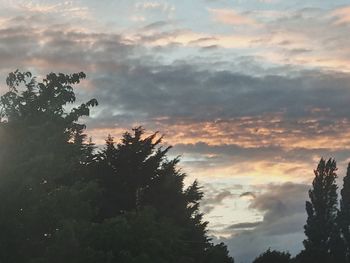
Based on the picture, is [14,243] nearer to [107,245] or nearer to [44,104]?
[107,245]

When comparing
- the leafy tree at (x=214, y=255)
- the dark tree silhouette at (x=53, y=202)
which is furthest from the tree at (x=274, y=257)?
the dark tree silhouette at (x=53, y=202)

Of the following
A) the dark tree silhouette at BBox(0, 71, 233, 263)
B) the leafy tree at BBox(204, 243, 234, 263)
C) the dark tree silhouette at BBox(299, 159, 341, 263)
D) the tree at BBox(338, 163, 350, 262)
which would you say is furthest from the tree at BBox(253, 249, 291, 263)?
the dark tree silhouette at BBox(0, 71, 233, 263)

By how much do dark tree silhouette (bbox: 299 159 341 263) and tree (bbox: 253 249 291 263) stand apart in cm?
185

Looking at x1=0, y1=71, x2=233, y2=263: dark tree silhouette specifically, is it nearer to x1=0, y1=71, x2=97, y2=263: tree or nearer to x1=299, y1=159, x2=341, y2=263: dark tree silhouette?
x1=0, y1=71, x2=97, y2=263: tree

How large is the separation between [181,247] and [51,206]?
12.6 metres

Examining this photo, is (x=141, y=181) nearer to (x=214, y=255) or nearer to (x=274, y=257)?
(x=214, y=255)

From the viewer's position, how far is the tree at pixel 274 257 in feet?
225

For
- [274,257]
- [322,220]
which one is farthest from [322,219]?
[274,257]

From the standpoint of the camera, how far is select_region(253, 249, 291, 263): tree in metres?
68.6

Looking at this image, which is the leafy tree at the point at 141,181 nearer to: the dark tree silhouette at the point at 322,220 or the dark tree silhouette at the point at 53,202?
the dark tree silhouette at the point at 53,202

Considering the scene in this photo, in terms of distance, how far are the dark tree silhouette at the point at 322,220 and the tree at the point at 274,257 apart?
1853 mm

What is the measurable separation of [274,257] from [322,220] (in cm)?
691

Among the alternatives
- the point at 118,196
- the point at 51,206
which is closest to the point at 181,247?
the point at 118,196

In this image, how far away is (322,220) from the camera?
7131 cm
